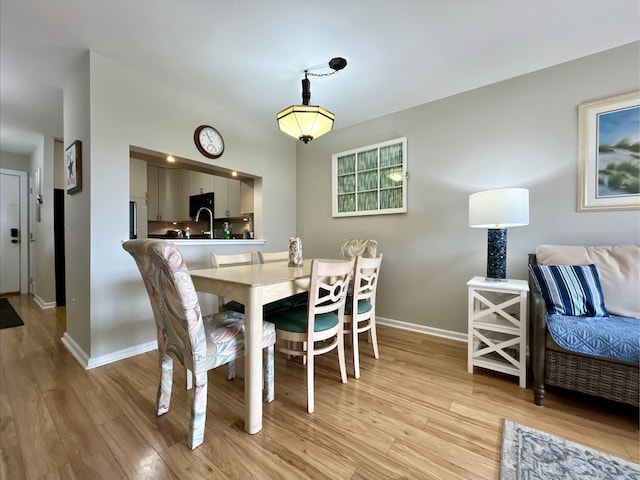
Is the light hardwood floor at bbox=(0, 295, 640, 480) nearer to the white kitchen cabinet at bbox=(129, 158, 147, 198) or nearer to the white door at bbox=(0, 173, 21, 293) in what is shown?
the white kitchen cabinet at bbox=(129, 158, 147, 198)

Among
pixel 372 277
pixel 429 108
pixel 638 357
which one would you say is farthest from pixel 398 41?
pixel 638 357

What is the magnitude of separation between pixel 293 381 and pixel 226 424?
546 mm

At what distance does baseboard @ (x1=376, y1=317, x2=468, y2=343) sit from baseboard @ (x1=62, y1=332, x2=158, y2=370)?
95.3 inches

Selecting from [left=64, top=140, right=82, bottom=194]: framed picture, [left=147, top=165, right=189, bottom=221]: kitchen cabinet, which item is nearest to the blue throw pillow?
[left=64, top=140, right=82, bottom=194]: framed picture

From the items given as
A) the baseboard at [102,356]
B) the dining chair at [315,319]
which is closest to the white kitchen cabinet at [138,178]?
the baseboard at [102,356]

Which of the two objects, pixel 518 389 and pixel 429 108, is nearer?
pixel 518 389

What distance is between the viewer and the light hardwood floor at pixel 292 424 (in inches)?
45.3

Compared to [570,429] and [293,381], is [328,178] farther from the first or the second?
[570,429]

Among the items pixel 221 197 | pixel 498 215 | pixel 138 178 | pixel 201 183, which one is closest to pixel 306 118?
pixel 498 215

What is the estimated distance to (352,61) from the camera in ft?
7.13

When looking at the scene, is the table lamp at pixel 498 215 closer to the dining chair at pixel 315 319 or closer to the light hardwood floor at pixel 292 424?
the light hardwood floor at pixel 292 424

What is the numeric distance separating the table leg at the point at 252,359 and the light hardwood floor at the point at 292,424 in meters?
0.10

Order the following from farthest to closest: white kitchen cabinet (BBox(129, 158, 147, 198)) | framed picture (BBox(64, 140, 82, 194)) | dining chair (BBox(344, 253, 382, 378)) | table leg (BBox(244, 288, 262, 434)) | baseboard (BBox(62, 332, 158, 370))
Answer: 1. white kitchen cabinet (BBox(129, 158, 147, 198))
2. framed picture (BBox(64, 140, 82, 194))
3. baseboard (BBox(62, 332, 158, 370))
4. dining chair (BBox(344, 253, 382, 378))
5. table leg (BBox(244, 288, 262, 434))

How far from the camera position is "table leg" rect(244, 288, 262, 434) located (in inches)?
52.1
